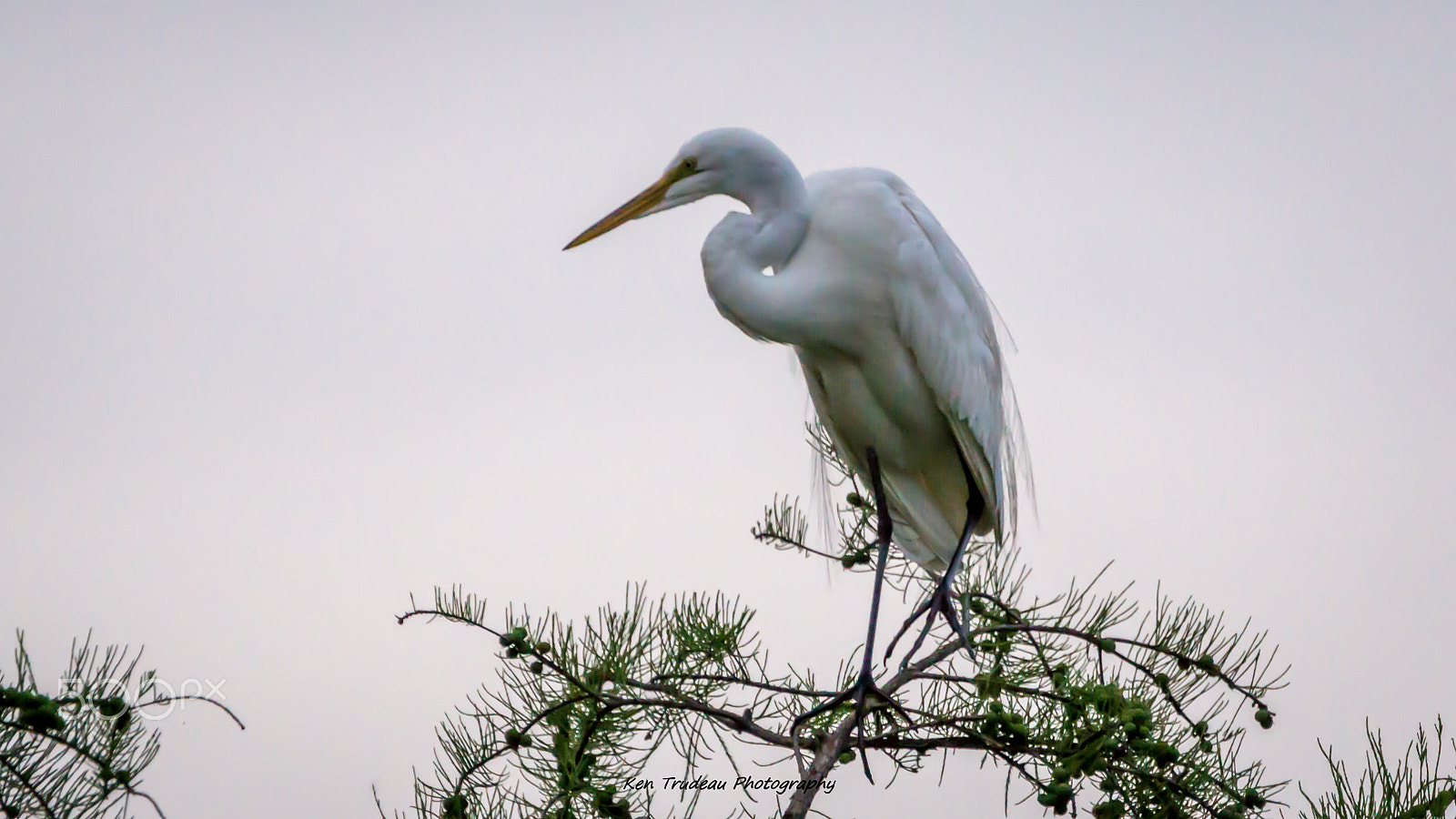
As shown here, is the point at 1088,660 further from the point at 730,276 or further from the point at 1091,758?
the point at 730,276

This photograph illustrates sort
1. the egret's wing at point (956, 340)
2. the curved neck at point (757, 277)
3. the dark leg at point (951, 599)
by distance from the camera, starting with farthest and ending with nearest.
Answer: the egret's wing at point (956, 340) < the curved neck at point (757, 277) < the dark leg at point (951, 599)

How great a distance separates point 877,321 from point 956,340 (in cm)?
18

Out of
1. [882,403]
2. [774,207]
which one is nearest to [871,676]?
[882,403]

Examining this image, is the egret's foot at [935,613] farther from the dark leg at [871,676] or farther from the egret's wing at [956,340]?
the egret's wing at [956,340]

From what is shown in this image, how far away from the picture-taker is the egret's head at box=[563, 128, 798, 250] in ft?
7.43

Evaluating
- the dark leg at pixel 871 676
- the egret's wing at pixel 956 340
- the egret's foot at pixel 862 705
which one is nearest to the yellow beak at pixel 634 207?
the egret's wing at pixel 956 340

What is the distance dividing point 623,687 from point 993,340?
55.3 inches

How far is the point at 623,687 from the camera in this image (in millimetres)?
1637

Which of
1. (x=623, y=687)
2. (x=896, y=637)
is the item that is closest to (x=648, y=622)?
(x=623, y=687)

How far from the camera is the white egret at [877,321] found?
229cm

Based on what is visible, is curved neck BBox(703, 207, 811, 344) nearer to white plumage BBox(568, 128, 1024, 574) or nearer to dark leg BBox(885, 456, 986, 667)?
white plumage BBox(568, 128, 1024, 574)

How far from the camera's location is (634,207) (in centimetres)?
233

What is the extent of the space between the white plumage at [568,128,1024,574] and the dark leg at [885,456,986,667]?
0.05 ft

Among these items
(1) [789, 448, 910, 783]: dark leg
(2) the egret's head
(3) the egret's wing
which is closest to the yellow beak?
(2) the egret's head
